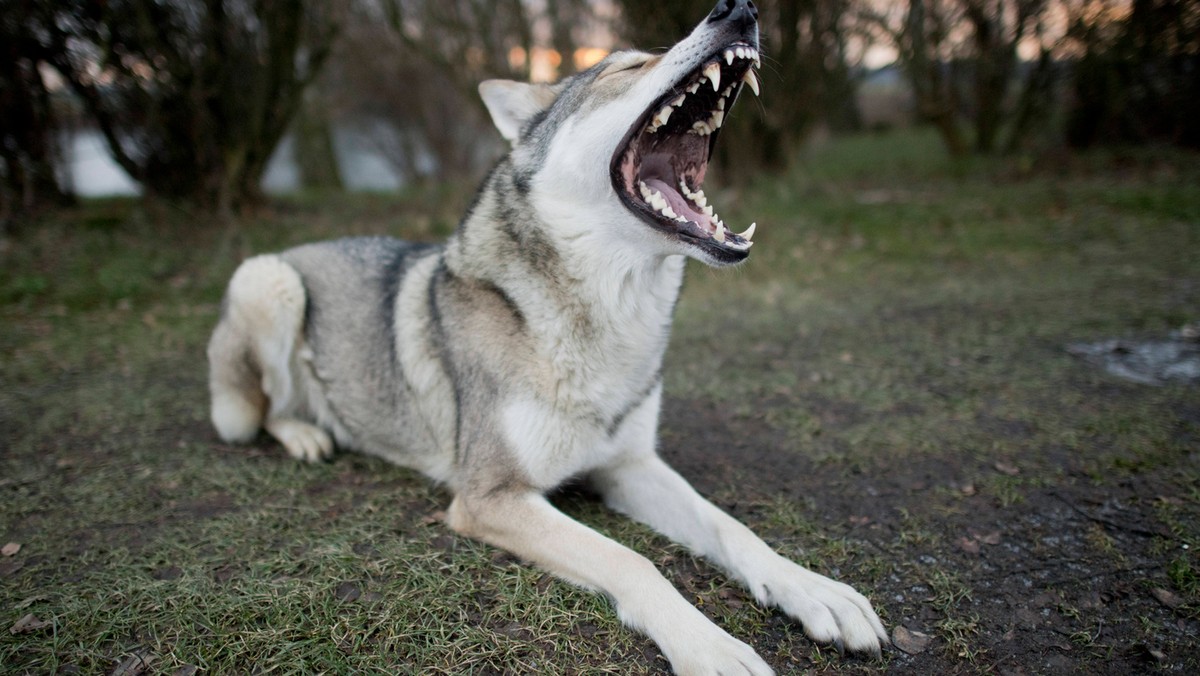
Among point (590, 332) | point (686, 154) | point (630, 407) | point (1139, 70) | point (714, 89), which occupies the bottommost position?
point (630, 407)

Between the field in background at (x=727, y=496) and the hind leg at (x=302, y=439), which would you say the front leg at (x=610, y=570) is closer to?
the field in background at (x=727, y=496)

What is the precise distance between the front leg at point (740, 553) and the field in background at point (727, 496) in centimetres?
7

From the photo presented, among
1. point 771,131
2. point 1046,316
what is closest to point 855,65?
point 771,131

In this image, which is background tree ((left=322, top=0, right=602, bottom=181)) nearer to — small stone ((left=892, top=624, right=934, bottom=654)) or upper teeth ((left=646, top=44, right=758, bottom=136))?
upper teeth ((left=646, top=44, right=758, bottom=136))

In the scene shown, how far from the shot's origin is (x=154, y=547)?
2.69 meters

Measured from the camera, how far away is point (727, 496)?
3.10 meters

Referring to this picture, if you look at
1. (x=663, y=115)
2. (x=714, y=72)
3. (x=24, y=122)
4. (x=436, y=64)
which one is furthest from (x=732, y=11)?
(x=436, y=64)

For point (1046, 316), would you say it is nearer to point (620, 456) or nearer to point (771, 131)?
point (620, 456)

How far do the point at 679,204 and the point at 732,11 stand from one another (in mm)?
715

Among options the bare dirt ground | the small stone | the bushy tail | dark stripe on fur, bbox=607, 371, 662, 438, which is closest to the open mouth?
dark stripe on fur, bbox=607, 371, 662, 438

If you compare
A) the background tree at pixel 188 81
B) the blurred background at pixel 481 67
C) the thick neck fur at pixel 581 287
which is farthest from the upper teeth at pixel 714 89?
the background tree at pixel 188 81

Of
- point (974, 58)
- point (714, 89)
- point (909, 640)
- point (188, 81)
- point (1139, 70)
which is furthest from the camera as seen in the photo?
point (974, 58)

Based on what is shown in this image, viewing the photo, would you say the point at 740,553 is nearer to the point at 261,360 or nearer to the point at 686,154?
the point at 686,154

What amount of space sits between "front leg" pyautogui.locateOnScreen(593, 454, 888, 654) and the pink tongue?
1.02 meters
